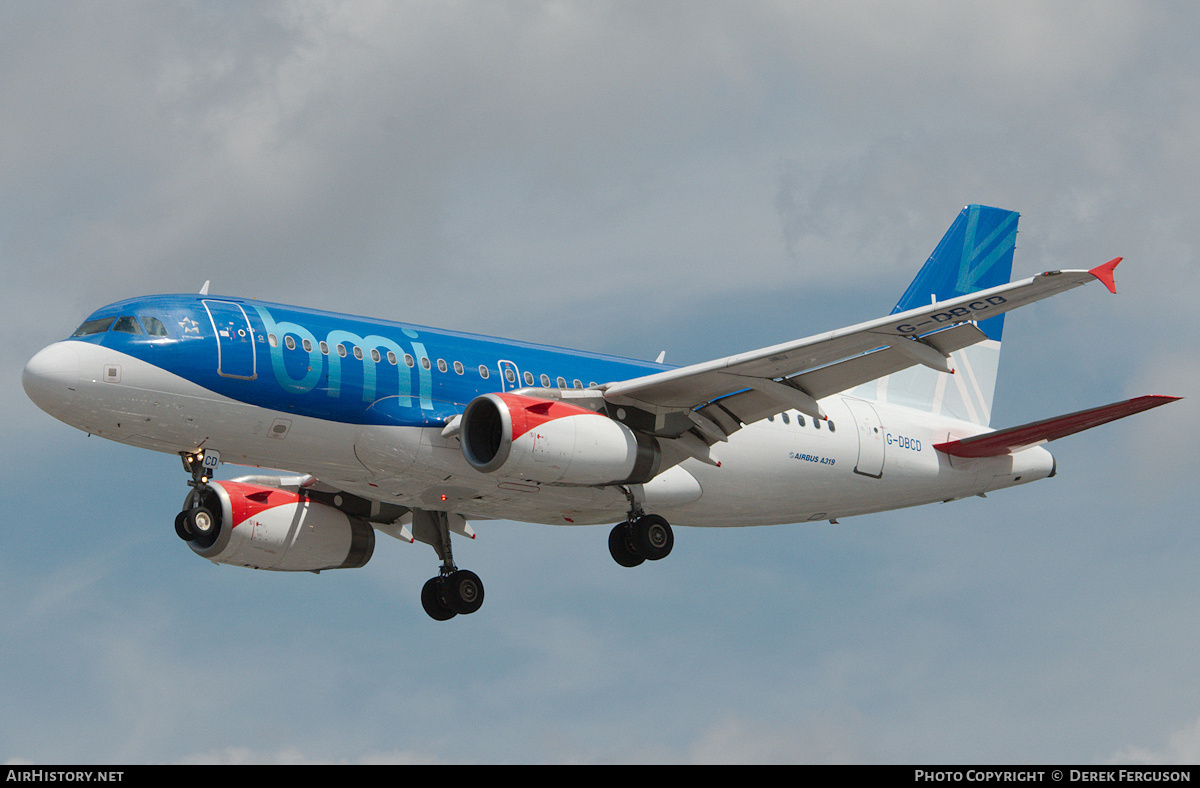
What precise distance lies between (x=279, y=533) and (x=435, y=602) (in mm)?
3894

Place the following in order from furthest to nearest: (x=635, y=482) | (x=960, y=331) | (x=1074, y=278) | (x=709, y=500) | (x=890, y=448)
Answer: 1. (x=890, y=448)
2. (x=709, y=500)
3. (x=635, y=482)
4. (x=960, y=331)
5. (x=1074, y=278)

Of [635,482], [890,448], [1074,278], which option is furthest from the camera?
[890,448]

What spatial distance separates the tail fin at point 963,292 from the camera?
36.2 metres

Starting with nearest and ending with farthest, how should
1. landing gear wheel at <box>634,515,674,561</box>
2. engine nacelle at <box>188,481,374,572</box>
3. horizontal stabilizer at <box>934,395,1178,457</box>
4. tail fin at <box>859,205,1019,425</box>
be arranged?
horizontal stabilizer at <box>934,395,1178,457</box> < landing gear wheel at <box>634,515,674,561</box> < engine nacelle at <box>188,481,374,572</box> < tail fin at <box>859,205,1019,425</box>

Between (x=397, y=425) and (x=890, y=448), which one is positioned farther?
(x=890, y=448)

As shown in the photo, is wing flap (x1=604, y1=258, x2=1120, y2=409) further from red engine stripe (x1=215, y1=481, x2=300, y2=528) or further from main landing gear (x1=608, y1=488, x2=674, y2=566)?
red engine stripe (x1=215, y1=481, x2=300, y2=528)

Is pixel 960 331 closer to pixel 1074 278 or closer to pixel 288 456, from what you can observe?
pixel 1074 278

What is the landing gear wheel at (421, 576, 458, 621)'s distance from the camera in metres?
33.2

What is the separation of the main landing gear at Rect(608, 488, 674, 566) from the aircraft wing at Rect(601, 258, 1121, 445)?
6.03 ft

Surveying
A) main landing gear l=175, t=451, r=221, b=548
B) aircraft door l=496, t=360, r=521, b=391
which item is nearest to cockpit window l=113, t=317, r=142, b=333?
main landing gear l=175, t=451, r=221, b=548

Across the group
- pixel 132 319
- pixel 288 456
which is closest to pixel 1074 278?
pixel 288 456

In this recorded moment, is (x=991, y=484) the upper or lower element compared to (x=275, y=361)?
upper

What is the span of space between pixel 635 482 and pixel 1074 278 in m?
9.43

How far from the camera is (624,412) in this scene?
2917 cm
